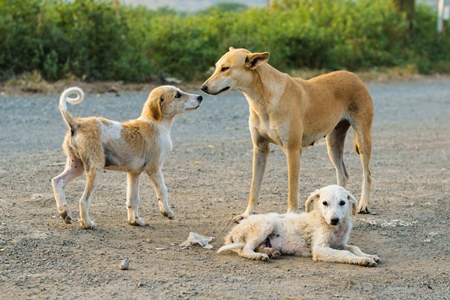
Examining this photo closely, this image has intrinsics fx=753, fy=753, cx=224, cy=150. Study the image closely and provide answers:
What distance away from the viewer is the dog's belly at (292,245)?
6691 millimetres

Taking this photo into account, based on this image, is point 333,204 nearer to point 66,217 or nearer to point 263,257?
point 263,257

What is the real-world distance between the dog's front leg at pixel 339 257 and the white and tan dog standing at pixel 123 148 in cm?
174

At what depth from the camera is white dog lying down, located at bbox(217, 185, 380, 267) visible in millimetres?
6512

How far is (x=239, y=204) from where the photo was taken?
8578 millimetres

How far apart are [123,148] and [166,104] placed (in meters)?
0.83

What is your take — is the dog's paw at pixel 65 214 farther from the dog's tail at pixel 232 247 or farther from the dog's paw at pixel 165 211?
the dog's tail at pixel 232 247

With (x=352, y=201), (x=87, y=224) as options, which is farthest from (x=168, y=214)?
(x=352, y=201)

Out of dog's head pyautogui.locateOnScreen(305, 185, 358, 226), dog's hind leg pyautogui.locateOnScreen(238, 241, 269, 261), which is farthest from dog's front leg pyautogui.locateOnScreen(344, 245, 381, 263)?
dog's hind leg pyautogui.locateOnScreen(238, 241, 269, 261)

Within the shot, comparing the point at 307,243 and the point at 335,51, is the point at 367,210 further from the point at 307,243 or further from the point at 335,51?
the point at 335,51

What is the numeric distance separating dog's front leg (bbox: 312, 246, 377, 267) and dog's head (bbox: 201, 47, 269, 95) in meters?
1.97

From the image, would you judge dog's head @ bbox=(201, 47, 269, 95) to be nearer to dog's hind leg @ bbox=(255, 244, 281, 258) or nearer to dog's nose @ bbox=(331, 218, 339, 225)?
dog's hind leg @ bbox=(255, 244, 281, 258)

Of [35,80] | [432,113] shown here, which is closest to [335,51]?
[432,113]

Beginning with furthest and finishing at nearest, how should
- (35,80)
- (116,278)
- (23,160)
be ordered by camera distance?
(35,80) < (23,160) < (116,278)

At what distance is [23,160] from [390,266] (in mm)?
5873
